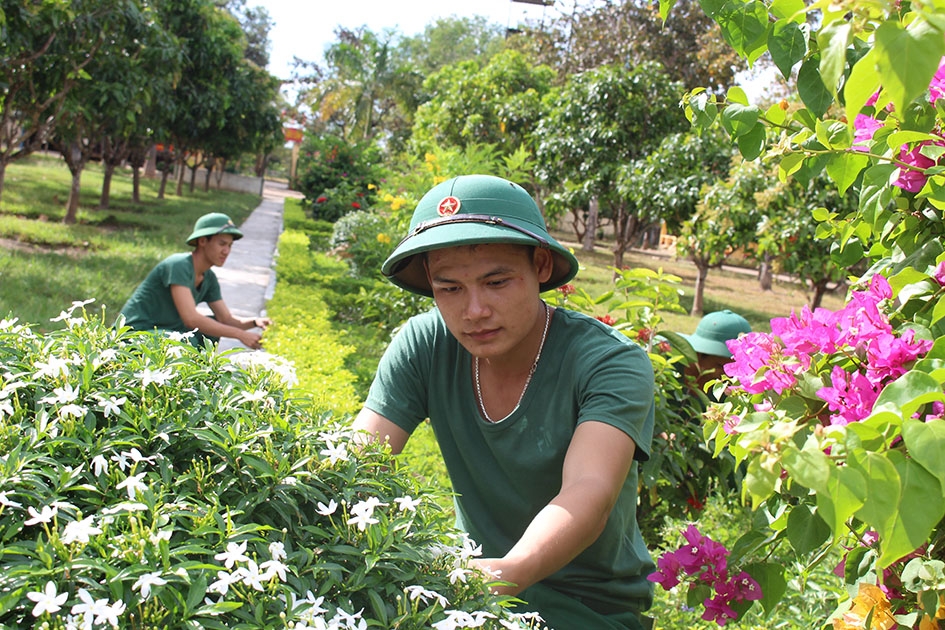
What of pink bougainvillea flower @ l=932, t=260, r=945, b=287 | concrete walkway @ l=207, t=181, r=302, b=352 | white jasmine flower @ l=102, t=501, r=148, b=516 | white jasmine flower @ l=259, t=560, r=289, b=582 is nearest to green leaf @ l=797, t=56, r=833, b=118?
pink bougainvillea flower @ l=932, t=260, r=945, b=287

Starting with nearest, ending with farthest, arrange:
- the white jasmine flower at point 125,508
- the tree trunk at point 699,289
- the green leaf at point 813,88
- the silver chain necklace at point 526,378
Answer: the white jasmine flower at point 125,508 → the green leaf at point 813,88 → the silver chain necklace at point 526,378 → the tree trunk at point 699,289

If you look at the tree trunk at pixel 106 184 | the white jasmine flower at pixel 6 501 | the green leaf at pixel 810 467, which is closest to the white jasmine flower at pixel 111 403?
the white jasmine flower at pixel 6 501

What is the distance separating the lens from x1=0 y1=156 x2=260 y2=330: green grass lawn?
8102 mm

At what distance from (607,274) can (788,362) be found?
61.6ft

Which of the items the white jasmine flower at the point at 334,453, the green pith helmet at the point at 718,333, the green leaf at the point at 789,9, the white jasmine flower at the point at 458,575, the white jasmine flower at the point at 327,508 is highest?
the green leaf at the point at 789,9

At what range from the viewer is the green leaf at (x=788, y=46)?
1214mm

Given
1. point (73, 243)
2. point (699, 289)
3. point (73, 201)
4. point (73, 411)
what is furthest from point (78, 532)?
point (699, 289)

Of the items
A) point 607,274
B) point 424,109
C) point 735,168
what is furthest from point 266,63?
point 735,168

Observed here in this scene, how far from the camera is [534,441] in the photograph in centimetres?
200

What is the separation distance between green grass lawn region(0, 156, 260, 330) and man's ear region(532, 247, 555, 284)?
1.15 m

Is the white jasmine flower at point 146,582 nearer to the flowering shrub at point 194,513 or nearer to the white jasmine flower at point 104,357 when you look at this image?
the flowering shrub at point 194,513

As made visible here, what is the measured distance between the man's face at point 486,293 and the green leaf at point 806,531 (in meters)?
0.85

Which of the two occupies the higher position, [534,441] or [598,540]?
[534,441]

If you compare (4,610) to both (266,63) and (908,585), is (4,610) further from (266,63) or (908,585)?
(266,63)
